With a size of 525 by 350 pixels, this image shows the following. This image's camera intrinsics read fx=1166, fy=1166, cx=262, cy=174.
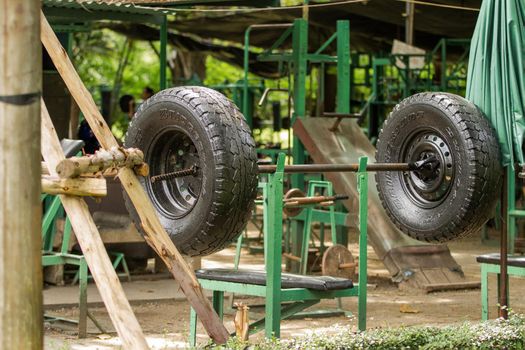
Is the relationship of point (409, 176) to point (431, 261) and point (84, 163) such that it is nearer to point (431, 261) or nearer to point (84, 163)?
point (84, 163)

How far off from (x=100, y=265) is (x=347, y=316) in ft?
15.4

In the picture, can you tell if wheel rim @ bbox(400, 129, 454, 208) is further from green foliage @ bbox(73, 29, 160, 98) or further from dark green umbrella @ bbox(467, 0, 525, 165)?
green foliage @ bbox(73, 29, 160, 98)

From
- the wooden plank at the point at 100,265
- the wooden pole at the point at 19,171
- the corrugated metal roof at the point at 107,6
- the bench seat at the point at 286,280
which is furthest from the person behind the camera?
the corrugated metal roof at the point at 107,6

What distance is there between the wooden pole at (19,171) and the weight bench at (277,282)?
2.56m

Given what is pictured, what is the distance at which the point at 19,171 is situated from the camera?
5070 millimetres

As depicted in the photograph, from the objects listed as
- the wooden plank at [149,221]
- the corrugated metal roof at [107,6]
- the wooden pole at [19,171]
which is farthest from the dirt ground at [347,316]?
the wooden pole at [19,171]

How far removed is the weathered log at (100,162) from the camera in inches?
231

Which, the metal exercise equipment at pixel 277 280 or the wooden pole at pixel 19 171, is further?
the metal exercise equipment at pixel 277 280

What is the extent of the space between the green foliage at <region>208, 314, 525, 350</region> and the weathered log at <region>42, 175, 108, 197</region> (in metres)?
1.40

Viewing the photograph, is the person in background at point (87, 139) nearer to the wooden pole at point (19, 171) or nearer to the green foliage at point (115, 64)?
the wooden pole at point (19, 171)

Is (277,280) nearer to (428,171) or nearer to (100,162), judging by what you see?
(428,171)

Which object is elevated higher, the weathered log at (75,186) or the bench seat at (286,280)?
the weathered log at (75,186)

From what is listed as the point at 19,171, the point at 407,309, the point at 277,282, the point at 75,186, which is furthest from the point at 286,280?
the point at 407,309

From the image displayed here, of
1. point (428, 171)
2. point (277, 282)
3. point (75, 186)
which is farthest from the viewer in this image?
point (428, 171)
